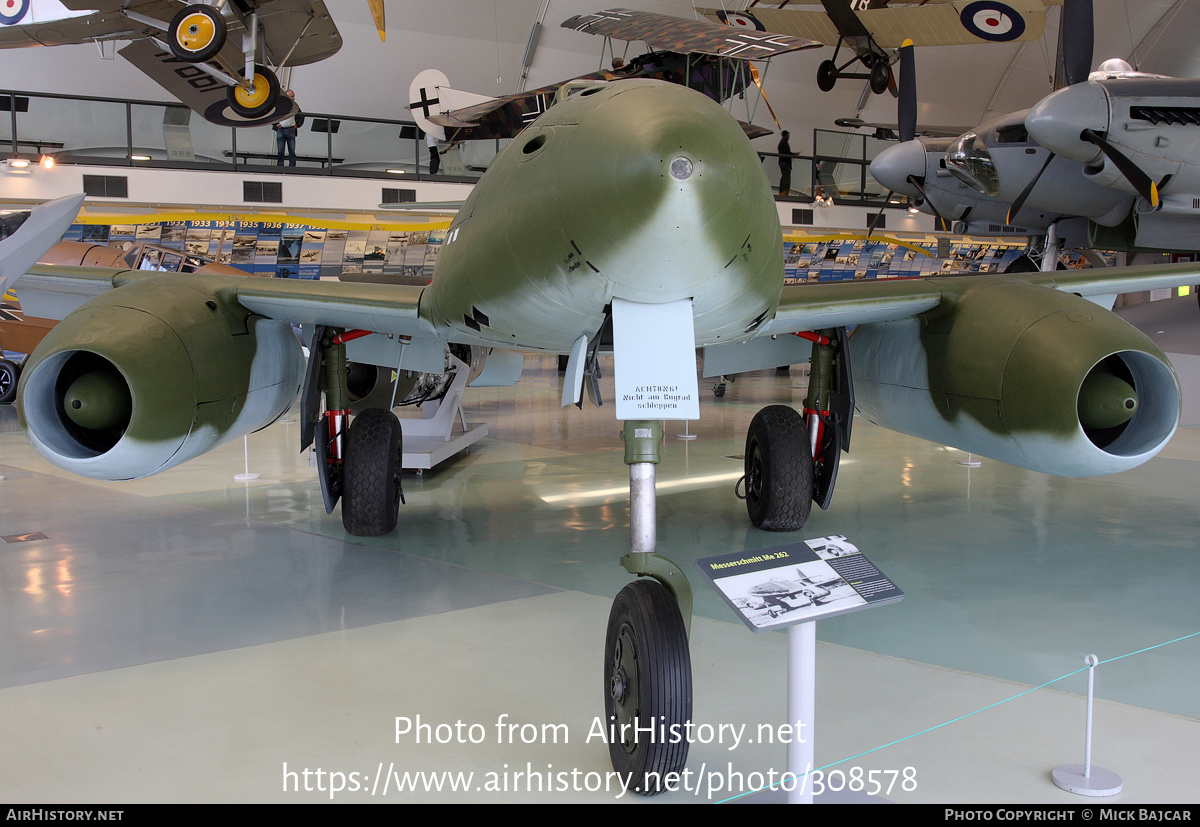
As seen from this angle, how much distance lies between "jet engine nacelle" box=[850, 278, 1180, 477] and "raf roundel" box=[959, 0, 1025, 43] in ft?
43.4

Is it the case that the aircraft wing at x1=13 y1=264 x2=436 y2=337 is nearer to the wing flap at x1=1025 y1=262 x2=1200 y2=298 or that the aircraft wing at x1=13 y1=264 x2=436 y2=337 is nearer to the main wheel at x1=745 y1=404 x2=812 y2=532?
the main wheel at x1=745 y1=404 x2=812 y2=532

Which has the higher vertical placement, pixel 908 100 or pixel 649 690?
pixel 908 100

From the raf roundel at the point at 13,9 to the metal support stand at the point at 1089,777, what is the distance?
42.2 ft

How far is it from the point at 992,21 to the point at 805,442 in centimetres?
1395

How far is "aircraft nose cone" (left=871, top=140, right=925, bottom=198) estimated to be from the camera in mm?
11547

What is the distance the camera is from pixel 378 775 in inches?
95.2

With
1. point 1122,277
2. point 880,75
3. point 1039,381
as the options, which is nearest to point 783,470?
point 1039,381

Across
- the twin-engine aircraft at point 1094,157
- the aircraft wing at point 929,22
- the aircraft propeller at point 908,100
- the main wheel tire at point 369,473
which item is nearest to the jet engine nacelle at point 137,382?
the main wheel tire at point 369,473

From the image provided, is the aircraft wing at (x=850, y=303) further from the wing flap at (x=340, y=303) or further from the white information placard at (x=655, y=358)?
the wing flap at (x=340, y=303)

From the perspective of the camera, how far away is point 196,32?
8.71m

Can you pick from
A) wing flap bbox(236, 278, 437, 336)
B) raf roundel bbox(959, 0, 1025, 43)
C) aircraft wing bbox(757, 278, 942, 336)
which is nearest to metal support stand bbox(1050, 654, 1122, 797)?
aircraft wing bbox(757, 278, 942, 336)

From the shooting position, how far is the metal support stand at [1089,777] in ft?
7.41

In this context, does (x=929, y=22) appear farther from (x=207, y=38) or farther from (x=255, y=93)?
(x=207, y=38)
